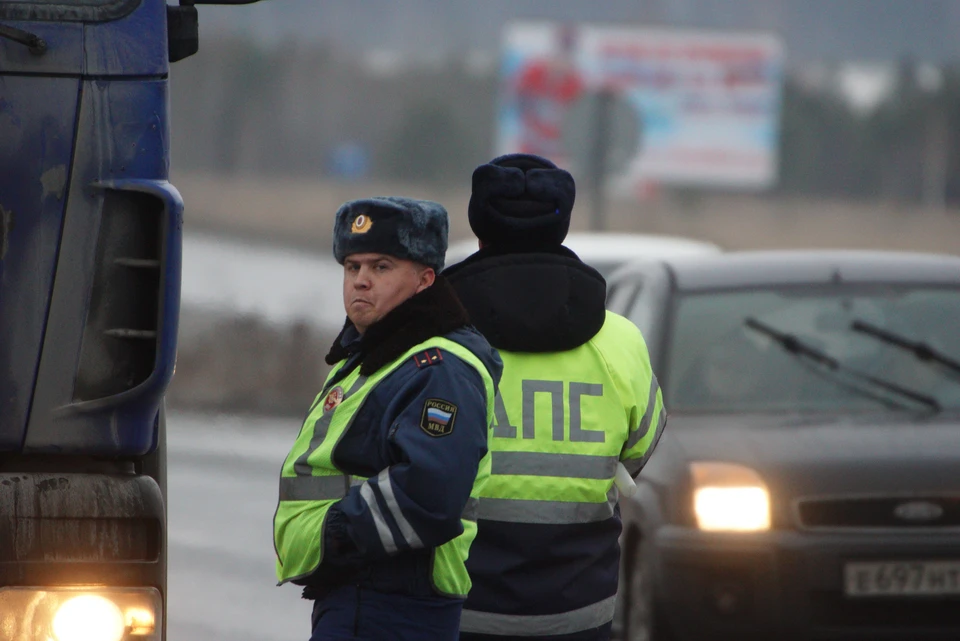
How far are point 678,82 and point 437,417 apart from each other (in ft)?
150

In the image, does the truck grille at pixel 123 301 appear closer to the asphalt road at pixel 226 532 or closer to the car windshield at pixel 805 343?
the car windshield at pixel 805 343

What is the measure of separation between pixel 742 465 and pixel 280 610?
290cm

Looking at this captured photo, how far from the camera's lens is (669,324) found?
6.75 m

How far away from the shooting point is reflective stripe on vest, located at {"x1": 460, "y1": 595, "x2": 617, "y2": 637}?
3.93 m

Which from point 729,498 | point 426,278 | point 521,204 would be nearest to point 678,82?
point 729,498

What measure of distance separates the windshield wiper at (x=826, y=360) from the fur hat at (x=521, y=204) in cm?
283

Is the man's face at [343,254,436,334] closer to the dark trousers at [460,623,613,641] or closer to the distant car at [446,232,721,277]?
the dark trousers at [460,623,613,641]

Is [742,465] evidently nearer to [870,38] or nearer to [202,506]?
[202,506]

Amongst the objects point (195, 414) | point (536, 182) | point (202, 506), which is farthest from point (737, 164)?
point (536, 182)

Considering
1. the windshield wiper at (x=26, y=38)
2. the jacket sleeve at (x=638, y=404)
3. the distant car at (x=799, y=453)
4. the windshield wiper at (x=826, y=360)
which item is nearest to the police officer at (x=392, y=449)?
the jacket sleeve at (x=638, y=404)

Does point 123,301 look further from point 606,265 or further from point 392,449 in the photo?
point 606,265

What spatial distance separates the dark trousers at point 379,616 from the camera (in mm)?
3506

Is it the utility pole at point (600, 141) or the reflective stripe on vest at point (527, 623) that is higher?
the utility pole at point (600, 141)

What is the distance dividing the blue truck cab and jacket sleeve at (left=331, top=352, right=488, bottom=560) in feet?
1.69
